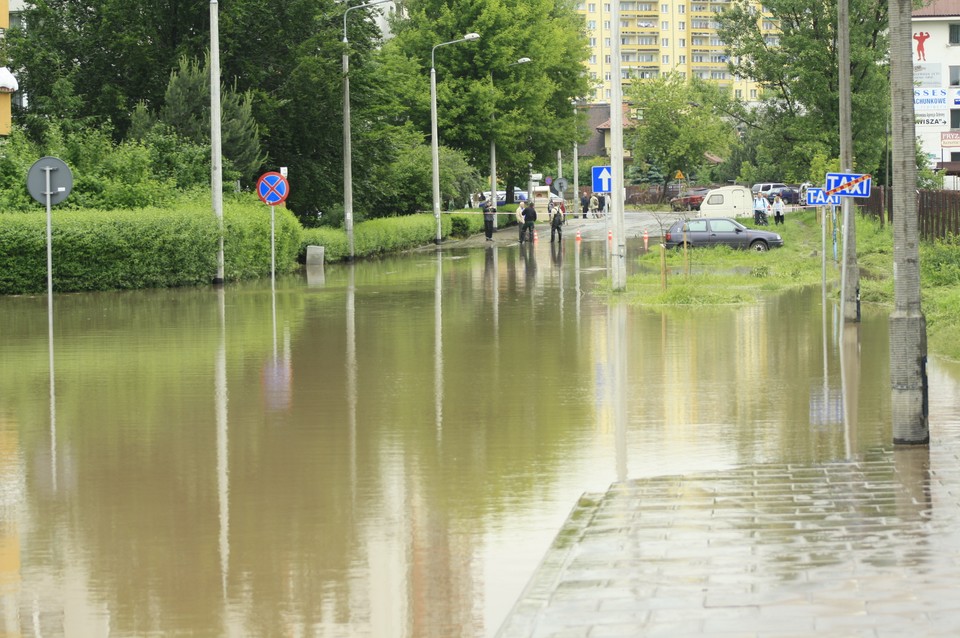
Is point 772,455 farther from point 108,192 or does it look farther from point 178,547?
point 108,192

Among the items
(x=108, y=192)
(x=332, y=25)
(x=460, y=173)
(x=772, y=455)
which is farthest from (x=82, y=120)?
(x=772, y=455)

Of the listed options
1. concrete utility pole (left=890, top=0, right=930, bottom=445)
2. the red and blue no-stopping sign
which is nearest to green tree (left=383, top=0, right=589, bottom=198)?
the red and blue no-stopping sign

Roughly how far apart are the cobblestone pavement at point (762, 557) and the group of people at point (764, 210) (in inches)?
2144

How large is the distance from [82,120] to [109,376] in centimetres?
2863

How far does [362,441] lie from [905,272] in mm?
4778

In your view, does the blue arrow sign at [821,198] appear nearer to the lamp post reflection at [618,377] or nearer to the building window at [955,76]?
the lamp post reflection at [618,377]

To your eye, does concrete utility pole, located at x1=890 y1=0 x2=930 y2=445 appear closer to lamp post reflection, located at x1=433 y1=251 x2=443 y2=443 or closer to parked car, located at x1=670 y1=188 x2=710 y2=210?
lamp post reflection, located at x1=433 y1=251 x2=443 y2=443

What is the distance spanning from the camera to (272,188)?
36.0m

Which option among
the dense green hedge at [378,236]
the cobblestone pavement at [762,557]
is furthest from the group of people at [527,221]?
the cobblestone pavement at [762,557]

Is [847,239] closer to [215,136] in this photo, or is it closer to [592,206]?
[215,136]

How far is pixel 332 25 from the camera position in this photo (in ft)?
167

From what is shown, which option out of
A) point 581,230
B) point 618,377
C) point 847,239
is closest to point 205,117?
point 847,239

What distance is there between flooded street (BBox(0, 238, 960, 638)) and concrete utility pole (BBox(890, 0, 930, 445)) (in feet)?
1.62

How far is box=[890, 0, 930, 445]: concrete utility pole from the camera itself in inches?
465
